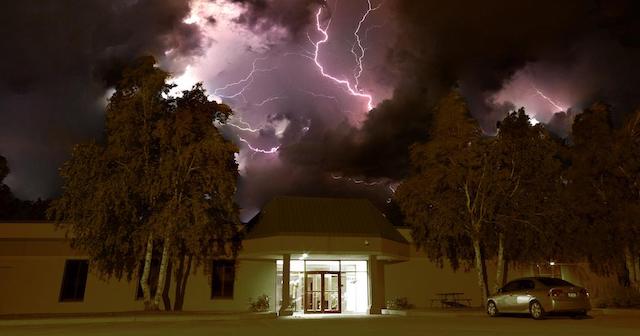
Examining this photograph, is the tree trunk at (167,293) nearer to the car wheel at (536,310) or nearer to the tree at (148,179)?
the tree at (148,179)

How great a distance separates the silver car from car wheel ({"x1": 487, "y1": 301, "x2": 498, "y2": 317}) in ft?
1.61

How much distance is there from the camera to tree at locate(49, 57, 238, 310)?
20.2 metres

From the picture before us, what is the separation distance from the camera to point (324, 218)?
958 inches

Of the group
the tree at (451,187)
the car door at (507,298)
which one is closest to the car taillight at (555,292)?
the car door at (507,298)

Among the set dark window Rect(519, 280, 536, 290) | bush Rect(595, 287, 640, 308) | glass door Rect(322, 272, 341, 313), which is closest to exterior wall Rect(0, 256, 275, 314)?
glass door Rect(322, 272, 341, 313)

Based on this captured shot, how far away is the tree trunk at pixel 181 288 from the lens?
23750 mm

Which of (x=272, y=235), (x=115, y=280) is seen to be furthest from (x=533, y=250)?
(x=115, y=280)

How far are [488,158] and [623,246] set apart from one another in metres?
8.13

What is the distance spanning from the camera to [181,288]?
24.0 meters

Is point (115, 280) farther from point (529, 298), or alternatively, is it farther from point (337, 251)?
point (529, 298)

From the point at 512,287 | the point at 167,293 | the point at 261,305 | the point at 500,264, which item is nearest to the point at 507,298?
the point at 512,287

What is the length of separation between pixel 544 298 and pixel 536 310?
52 cm

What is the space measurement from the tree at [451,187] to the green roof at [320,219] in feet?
5.84

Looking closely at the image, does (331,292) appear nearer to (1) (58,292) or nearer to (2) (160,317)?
(2) (160,317)
